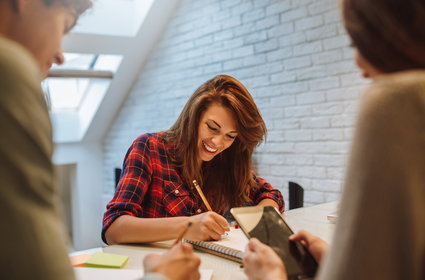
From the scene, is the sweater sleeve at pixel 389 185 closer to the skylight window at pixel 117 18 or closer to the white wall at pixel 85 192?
the skylight window at pixel 117 18

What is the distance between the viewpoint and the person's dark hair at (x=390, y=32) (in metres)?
0.49

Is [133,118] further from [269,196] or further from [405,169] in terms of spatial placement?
[405,169]

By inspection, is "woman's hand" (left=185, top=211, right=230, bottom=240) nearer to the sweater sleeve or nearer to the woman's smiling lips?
the woman's smiling lips

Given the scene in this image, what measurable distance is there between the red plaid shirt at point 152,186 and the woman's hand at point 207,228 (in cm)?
26

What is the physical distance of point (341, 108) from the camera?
9.39 feet

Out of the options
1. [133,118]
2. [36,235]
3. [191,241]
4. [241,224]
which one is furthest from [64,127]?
[36,235]

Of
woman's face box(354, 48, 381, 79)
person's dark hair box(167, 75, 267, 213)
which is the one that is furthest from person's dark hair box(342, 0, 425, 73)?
person's dark hair box(167, 75, 267, 213)

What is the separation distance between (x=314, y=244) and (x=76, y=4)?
618mm

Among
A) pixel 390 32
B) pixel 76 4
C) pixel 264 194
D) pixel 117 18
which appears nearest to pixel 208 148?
pixel 264 194

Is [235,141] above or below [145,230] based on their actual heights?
above

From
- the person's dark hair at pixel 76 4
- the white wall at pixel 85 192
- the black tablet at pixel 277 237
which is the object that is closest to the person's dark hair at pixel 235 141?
the black tablet at pixel 277 237

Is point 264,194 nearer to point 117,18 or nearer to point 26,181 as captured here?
point 26,181

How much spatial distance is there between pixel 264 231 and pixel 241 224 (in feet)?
0.17

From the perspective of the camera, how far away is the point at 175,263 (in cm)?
80
